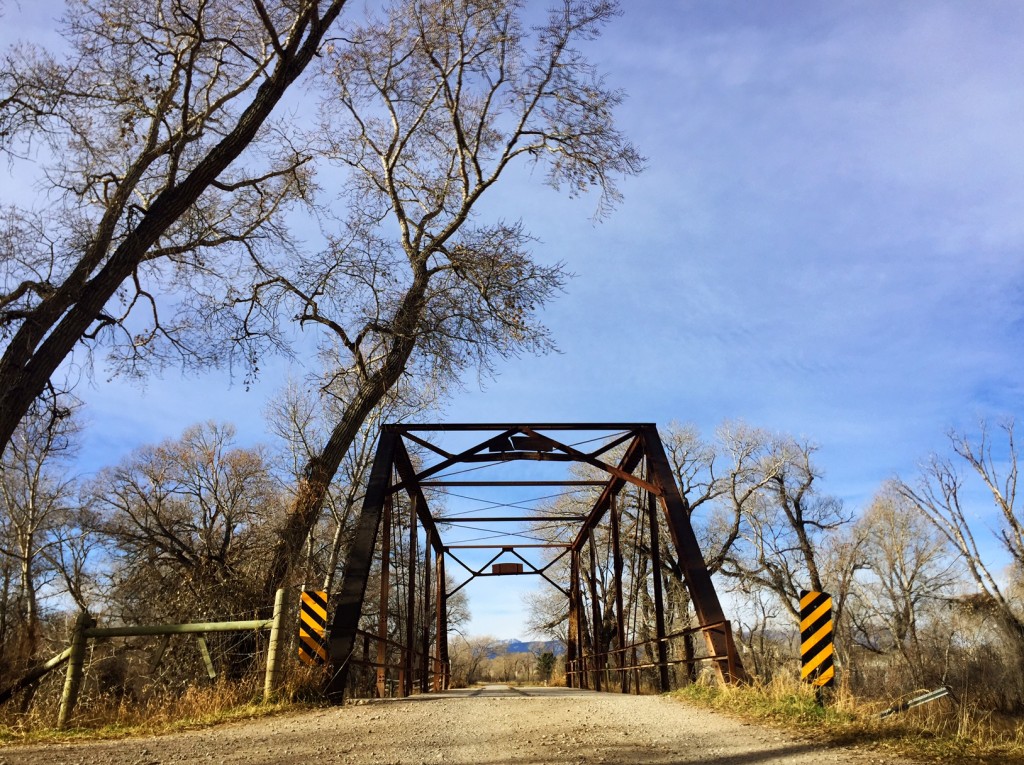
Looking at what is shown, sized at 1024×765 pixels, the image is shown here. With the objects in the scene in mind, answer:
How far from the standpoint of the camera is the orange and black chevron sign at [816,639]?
6.09 metres

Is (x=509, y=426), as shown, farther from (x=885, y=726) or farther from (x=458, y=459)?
(x=885, y=726)

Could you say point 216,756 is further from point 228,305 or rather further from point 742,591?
point 742,591

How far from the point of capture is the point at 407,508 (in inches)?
555

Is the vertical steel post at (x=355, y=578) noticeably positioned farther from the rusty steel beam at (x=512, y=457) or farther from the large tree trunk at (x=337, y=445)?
the rusty steel beam at (x=512, y=457)

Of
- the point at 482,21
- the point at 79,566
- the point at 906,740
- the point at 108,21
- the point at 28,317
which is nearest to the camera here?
the point at 906,740

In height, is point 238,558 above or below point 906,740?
above

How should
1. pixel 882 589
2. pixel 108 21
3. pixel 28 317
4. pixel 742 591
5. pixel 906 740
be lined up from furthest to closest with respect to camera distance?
pixel 882 589, pixel 742 591, pixel 108 21, pixel 28 317, pixel 906 740

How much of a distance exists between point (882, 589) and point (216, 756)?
28.8 m

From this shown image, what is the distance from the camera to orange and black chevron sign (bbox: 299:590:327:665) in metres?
7.04

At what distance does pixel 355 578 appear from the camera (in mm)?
7828

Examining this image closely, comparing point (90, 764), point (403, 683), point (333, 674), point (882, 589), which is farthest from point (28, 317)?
point (882, 589)

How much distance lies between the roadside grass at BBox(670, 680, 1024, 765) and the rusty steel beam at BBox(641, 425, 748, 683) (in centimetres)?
109

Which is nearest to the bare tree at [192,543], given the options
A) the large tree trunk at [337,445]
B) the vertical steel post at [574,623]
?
the large tree trunk at [337,445]

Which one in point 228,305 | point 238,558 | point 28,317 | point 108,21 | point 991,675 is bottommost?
point 991,675
